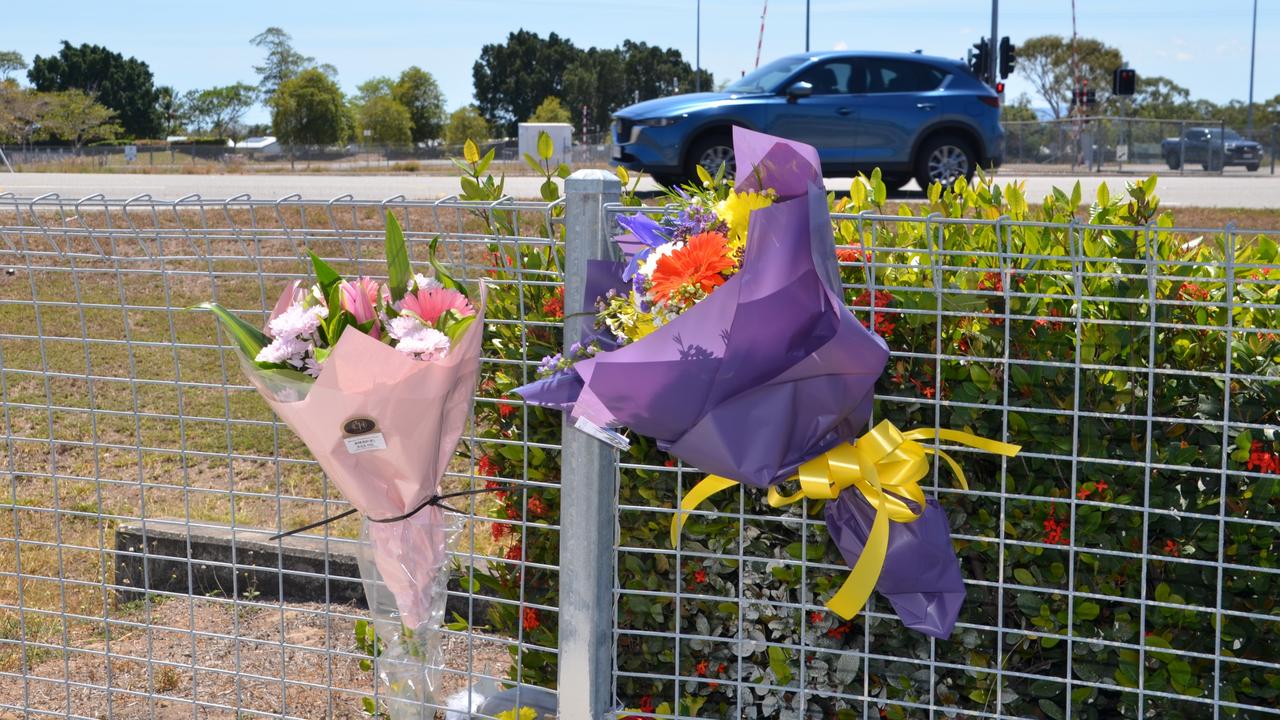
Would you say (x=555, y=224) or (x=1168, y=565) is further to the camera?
(x=555, y=224)

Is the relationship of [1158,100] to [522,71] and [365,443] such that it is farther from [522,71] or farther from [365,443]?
[365,443]

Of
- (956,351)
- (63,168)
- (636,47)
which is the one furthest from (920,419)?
(636,47)

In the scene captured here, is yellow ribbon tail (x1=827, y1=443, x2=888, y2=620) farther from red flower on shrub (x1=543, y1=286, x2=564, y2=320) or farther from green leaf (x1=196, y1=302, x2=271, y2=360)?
green leaf (x1=196, y1=302, x2=271, y2=360)

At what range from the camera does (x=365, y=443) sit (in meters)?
2.07

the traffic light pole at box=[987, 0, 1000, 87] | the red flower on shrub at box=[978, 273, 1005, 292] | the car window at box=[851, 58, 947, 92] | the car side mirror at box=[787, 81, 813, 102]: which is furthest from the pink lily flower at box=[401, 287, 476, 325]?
the traffic light pole at box=[987, 0, 1000, 87]

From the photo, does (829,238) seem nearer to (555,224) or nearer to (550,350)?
(550,350)

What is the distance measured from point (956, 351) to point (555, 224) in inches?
40.9

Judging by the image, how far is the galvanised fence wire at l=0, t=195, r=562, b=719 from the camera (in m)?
2.51

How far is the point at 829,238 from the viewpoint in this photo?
72.6 inches

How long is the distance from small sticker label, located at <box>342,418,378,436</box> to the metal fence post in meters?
0.36

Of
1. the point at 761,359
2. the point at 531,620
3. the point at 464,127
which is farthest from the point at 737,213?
the point at 464,127

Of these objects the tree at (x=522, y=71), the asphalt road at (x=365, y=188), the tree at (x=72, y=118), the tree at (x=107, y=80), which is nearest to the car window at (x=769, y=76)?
the asphalt road at (x=365, y=188)

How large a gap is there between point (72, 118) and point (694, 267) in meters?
67.2

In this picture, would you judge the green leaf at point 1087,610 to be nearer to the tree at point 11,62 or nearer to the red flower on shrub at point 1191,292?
the red flower on shrub at point 1191,292
